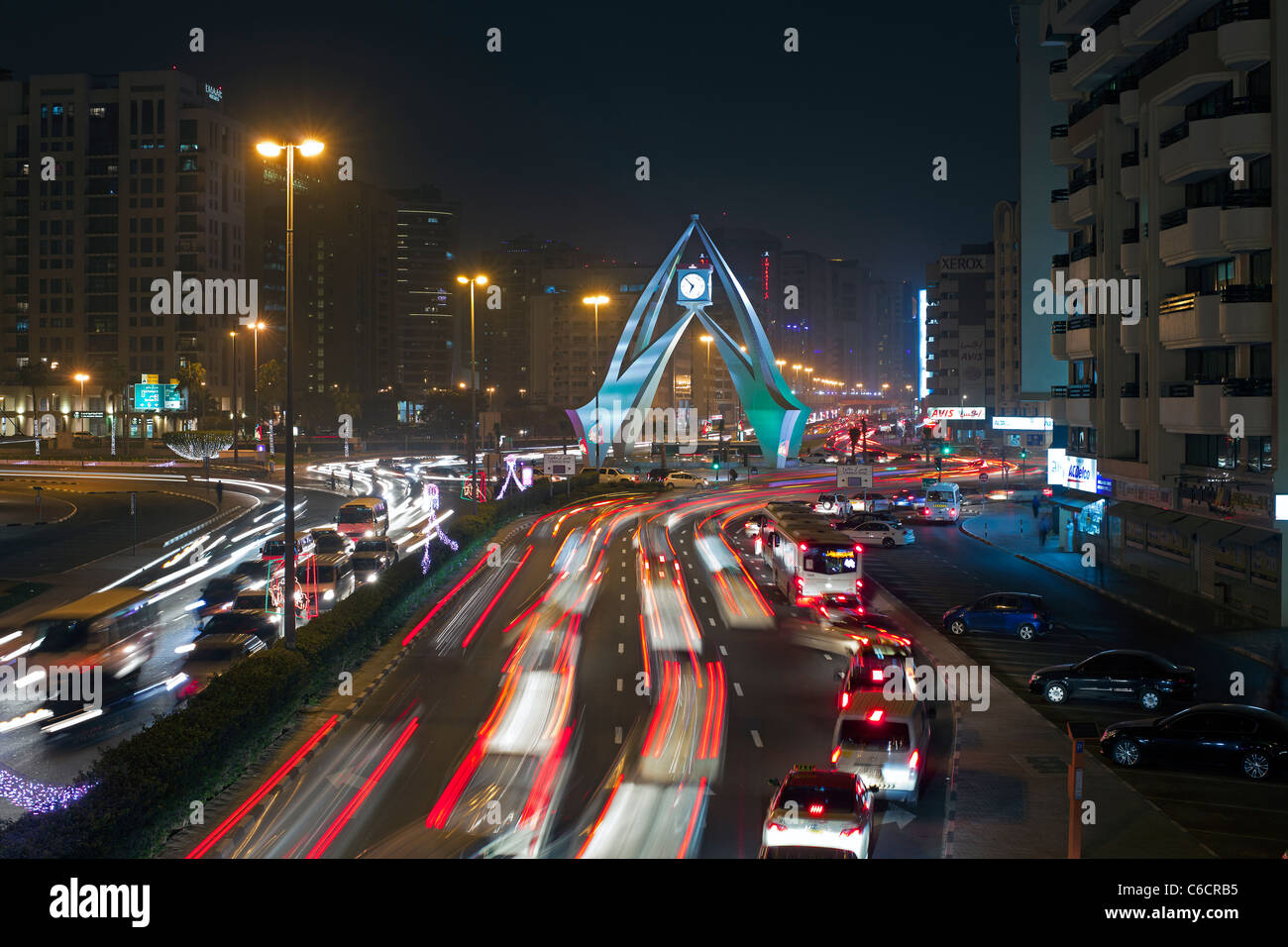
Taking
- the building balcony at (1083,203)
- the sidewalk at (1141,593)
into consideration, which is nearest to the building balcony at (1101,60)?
the building balcony at (1083,203)

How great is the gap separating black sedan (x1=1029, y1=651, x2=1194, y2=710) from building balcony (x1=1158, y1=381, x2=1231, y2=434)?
11321 millimetres

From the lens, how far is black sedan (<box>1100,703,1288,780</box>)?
16938 mm

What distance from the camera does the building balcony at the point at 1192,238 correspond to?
100.0ft

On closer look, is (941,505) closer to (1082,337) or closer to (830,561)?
(1082,337)

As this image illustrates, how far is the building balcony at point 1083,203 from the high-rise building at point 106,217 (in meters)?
111

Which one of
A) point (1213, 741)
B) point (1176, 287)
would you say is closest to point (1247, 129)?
point (1176, 287)

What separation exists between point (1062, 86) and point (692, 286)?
198ft

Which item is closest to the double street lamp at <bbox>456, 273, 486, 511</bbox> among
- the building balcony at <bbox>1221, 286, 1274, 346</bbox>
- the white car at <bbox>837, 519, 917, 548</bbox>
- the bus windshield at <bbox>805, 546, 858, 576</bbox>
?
the bus windshield at <bbox>805, 546, 858, 576</bbox>

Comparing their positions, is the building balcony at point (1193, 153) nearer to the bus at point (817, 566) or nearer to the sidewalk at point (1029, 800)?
the bus at point (817, 566)

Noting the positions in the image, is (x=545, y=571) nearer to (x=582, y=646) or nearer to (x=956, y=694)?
(x=582, y=646)

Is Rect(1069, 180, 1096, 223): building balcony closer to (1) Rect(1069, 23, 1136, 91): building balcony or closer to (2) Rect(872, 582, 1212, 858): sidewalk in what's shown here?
(1) Rect(1069, 23, 1136, 91): building balcony

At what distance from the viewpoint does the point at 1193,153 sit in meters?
30.8

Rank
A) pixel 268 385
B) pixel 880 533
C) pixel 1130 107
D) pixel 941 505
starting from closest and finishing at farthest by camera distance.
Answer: pixel 1130 107 → pixel 880 533 → pixel 941 505 → pixel 268 385
